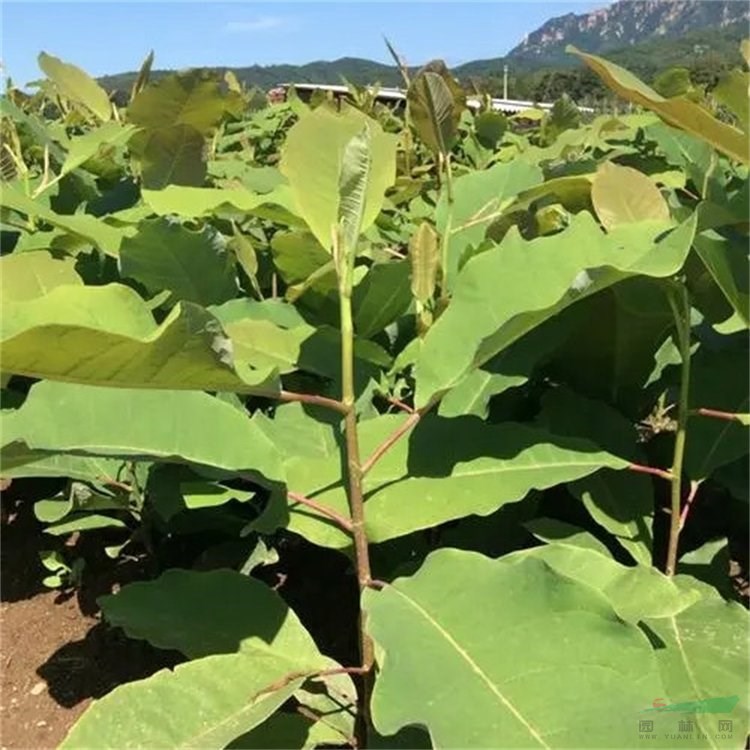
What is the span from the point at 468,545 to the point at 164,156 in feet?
3.86

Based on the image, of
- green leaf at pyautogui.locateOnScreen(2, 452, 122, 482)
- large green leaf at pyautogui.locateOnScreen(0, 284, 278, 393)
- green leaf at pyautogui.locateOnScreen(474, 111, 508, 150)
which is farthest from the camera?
green leaf at pyautogui.locateOnScreen(474, 111, 508, 150)

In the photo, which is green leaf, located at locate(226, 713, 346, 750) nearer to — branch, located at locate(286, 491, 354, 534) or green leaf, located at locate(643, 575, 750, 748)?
branch, located at locate(286, 491, 354, 534)

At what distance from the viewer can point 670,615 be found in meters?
1.30

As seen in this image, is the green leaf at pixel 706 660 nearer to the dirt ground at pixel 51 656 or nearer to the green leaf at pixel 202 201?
the green leaf at pixel 202 201

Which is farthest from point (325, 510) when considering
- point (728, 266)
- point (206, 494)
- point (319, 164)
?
point (728, 266)

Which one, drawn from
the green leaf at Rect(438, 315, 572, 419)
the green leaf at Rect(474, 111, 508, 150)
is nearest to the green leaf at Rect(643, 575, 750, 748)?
the green leaf at Rect(438, 315, 572, 419)

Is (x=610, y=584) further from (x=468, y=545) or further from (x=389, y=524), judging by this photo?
(x=468, y=545)

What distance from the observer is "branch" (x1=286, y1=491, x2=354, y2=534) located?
1.41 m

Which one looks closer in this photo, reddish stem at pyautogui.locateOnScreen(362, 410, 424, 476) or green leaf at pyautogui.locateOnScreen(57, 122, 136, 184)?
reddish stem at pyautogui.locateOnScreen(362, 410, 424, 476)

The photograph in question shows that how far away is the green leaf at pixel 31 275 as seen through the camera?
5.88 feet

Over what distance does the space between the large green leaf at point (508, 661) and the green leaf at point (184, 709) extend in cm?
20

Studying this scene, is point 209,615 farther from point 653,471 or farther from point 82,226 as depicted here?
point 82,226

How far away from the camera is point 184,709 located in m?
1.29

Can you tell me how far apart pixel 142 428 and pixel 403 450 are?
0.36 m
